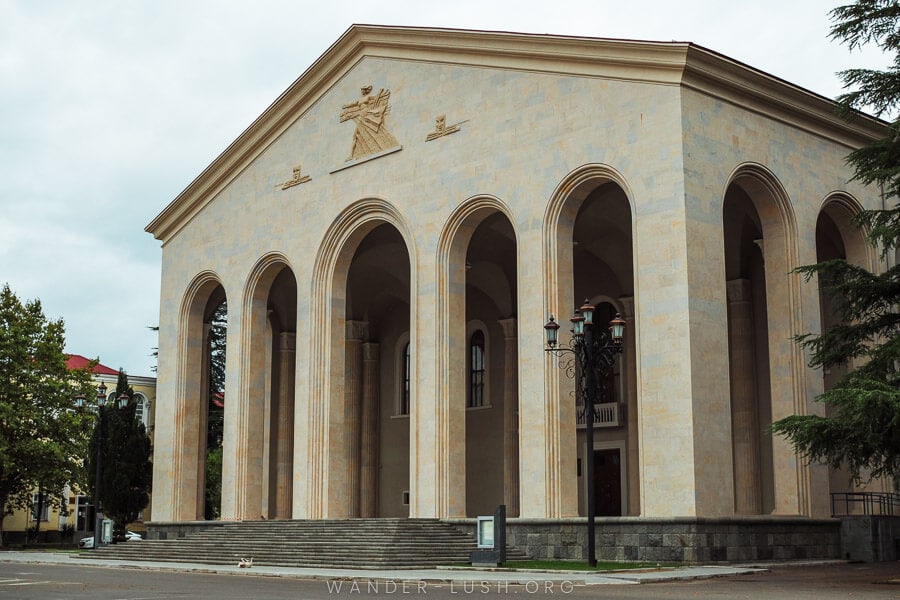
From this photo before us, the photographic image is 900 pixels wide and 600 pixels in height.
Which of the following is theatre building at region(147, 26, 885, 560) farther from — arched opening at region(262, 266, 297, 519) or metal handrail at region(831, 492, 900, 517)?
metal handrail at region(831, 492, 900, 517)

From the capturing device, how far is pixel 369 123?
91.4 feet

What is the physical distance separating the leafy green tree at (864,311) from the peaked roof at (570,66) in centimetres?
415

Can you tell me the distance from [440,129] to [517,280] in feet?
13.4

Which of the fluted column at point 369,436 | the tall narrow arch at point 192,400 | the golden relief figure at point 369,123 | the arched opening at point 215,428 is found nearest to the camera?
the golden relief figure at point 369,123

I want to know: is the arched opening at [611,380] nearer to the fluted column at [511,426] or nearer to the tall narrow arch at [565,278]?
the tall narrow arch at [565,278]

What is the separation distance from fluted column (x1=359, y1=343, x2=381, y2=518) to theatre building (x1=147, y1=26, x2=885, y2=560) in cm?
8

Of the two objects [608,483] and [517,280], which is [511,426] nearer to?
[608,483]

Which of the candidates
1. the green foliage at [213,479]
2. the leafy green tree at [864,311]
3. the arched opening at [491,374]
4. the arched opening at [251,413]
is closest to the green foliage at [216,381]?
the green foliage at [213,479]

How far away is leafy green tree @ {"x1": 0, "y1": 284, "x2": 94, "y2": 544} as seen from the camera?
37000 mm

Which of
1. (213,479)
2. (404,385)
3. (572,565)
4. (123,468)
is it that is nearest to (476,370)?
(404,385)

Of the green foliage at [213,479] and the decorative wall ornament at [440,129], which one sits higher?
the decorative wall ornament at [440,129]

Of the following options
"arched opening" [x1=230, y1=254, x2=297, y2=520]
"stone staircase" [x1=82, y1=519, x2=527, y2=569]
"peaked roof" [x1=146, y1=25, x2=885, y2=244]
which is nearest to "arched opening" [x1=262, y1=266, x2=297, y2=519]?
"arched opening" [x1=230, y1=254, x2=297, y2=520]

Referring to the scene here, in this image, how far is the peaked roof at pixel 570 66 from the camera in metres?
21.5

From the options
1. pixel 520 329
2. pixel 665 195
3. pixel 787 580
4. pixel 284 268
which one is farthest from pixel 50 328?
pixel 787 580
